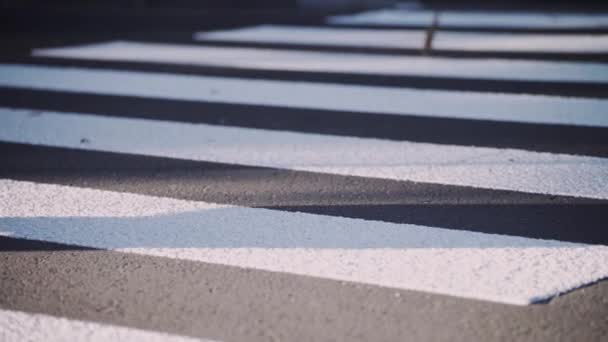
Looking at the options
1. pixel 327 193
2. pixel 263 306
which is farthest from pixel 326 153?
pixel 263 306

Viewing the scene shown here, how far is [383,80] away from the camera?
18.4ft

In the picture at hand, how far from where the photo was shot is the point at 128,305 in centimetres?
206

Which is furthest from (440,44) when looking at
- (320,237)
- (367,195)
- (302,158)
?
(320,237)

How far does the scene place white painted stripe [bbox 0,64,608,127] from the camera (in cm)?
445

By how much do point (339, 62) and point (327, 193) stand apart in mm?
3747

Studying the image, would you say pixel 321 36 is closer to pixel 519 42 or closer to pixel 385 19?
pixel 519 42

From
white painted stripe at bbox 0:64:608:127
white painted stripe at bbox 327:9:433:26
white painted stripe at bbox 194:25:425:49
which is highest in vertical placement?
white painted stripe at bbox 0:64:608:127

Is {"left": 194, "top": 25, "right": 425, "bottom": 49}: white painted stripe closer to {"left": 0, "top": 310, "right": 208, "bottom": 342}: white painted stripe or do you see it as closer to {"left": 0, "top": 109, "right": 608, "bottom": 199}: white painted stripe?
{"left": 0, "top": 109, "right": 608, "bottom": 199}: white painted stripe

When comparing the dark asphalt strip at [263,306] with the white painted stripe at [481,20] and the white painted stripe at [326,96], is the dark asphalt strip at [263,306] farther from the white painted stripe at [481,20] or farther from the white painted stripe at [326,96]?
the white painted stripe at [481,20]

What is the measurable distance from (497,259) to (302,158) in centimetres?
147

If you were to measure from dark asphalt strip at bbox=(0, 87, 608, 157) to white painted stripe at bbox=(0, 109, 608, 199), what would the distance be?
134 millimetres

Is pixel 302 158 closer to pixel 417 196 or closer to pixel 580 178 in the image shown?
pixel 417 196

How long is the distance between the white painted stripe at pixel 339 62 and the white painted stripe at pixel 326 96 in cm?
73

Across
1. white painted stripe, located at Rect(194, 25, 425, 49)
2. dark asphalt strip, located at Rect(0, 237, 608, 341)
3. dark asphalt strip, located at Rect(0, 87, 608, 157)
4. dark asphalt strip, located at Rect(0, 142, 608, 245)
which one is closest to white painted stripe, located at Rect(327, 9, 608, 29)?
white painted stripe, located at Rect(194, 25, 425, 49)
